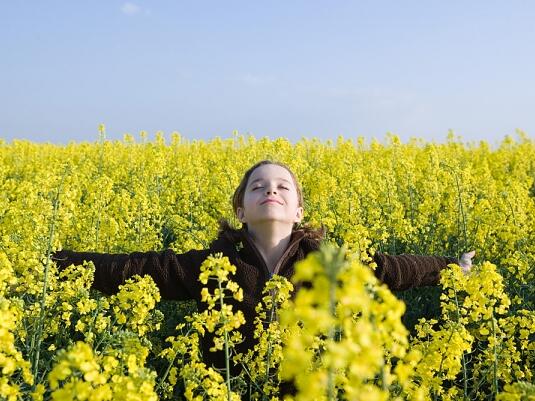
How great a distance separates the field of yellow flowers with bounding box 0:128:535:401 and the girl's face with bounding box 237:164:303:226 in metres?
0.45

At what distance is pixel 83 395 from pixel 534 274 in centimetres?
408

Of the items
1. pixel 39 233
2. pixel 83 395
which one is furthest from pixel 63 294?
pixel 83 395

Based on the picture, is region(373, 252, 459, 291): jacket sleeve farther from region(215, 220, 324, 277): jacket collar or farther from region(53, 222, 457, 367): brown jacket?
region(215, 220, 324, 277): jacket collar

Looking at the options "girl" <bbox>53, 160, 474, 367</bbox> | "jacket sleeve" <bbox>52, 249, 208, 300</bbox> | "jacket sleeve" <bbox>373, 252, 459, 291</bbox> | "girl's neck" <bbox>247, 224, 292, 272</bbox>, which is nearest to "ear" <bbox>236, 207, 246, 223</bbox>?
"girl" <bbox>53, 160, 474, 367</bbox>

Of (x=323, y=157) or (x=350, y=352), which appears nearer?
(x=350, y=352)

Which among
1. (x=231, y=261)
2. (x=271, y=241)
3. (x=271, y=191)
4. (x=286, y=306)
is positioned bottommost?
(x=286, y=306)

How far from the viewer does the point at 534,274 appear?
15.7ft

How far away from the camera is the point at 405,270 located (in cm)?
400

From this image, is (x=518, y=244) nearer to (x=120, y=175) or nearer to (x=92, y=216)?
(x=92, y=216)

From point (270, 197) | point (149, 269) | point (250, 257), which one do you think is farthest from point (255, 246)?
point (149, 269)

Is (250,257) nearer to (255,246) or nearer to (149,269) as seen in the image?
(255,246)

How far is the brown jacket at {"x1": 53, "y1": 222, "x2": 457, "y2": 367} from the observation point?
3.68 metres

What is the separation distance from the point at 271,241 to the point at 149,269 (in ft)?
2.52

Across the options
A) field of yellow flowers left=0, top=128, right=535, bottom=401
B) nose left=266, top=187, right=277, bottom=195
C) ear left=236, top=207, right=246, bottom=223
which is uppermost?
nose left=266, top=187, right=277, bottom=195
